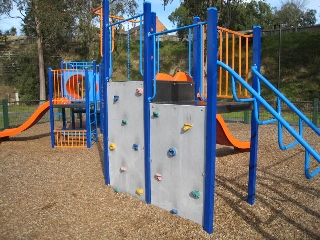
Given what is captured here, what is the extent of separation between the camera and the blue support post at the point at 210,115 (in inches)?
117

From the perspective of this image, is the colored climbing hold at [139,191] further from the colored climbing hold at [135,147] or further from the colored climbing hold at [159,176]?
the colored climbing hold at [135,147]

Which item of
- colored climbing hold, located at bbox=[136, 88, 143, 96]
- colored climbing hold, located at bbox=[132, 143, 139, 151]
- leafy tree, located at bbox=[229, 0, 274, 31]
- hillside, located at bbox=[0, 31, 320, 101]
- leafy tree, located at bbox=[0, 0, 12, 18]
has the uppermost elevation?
leafy tree, located at bbox=[229, 0, 274, 31]

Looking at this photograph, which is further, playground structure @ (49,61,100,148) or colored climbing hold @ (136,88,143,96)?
playground structure @ (49,61,100,148)

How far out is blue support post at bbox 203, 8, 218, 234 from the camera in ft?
9.77

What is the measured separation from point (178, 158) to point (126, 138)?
104 centimetres

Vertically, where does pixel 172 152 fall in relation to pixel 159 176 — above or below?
above

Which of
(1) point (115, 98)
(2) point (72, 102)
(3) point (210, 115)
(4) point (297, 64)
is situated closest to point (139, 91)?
(1) point (115, 98)

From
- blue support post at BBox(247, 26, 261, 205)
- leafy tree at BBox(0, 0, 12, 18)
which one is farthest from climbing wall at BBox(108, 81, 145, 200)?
leafy tree at BBox(0, 0, 12, 18)

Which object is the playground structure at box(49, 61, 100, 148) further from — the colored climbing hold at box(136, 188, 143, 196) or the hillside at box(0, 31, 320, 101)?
the hillside at box(0, 31, 320, 101)

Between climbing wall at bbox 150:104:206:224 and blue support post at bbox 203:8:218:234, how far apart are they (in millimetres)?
94

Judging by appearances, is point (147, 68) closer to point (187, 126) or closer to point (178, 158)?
point (187, 126)

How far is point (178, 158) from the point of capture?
11.6ft

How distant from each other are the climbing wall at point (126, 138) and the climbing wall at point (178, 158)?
0.27 m

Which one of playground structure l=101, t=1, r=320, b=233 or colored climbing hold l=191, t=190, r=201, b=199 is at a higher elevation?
playground structure l=101, t=1, r=320, b=233
